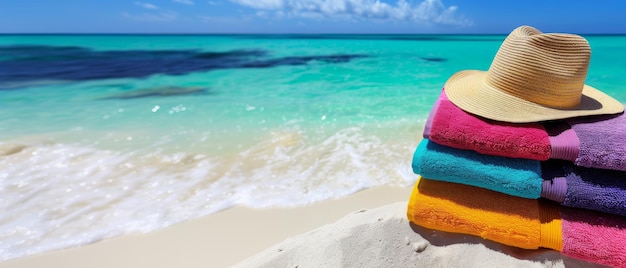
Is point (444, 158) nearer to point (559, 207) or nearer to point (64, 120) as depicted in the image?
point (559, 207)

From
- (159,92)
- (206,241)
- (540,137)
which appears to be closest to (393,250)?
(540,137)

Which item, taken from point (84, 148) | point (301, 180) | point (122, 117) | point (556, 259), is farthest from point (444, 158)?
point (122, 117)

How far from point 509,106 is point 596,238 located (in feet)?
1.53

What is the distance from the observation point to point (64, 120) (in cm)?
471

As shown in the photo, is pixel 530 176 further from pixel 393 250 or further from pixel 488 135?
pixel 393 250

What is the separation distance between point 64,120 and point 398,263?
4847 millimetres

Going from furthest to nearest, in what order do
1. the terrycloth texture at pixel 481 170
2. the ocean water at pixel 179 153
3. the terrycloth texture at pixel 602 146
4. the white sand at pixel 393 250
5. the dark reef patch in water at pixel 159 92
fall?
the dark reef patch in water at pixel 159 92
the ocean water at pixel 179 153
the white sand at pixel 393 250
the terrycloth texture at pixel 481 170
the terrycloth texture at pixel 602 146

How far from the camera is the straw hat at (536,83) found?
117 cm

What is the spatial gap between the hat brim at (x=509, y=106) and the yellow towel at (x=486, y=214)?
0.88 ft

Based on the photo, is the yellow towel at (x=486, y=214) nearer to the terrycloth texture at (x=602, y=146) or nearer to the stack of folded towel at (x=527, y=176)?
the stack of folded towel at (x=527, y=176)

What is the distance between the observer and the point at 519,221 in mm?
1195

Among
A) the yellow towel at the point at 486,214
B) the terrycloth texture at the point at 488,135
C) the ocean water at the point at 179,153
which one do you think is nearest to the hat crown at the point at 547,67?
the terrycloth texture at the point at 488,135

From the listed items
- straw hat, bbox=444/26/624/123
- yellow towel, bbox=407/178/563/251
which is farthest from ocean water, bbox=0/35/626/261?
straw hat, bbox=444/26/624/123

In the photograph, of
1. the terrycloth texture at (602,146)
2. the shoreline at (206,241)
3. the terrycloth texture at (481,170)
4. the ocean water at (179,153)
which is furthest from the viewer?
the ocean water at (179,153)
